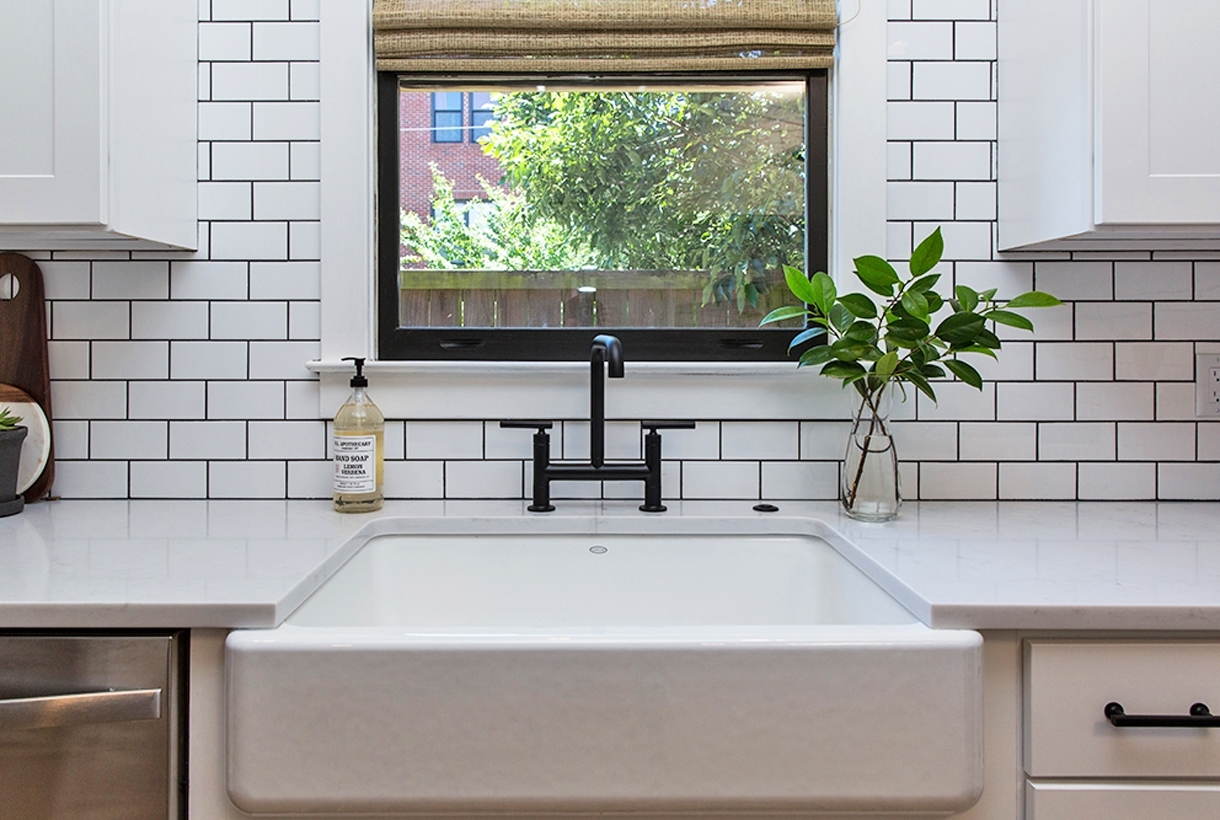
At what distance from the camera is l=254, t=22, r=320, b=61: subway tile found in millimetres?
1467

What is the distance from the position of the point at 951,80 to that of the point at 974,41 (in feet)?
0.27

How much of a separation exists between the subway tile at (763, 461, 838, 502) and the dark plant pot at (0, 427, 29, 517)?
1.29m

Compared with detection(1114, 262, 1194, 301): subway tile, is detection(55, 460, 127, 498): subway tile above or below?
below

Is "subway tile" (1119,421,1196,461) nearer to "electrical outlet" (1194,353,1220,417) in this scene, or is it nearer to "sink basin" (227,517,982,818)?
"electrical outlet" (1194,353,1220,417)

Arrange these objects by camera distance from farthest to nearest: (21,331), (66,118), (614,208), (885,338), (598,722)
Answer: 1. (614,208)
2. (21,331)
3. (885,338)
4. (66,118)
5. (598,722)

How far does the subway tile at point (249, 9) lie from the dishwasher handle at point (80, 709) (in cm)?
121

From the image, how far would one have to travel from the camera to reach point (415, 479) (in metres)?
1.48

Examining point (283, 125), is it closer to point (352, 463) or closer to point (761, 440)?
point (352, 463)

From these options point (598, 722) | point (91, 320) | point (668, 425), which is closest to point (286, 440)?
point (91, 320)

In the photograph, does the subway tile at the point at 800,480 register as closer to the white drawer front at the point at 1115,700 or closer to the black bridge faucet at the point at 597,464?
the black bridge faucet at the point at 597,464

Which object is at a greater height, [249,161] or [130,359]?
[249,161]

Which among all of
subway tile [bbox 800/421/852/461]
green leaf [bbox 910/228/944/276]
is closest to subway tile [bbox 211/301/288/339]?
subway tile [bbox 800/421/852/461]

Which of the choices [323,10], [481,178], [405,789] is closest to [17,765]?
[405,789]

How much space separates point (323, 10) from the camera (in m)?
1.45
